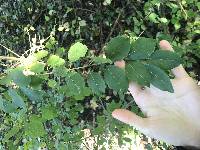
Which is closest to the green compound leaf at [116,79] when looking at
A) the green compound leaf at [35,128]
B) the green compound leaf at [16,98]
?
the green compound leaf at [16,98]

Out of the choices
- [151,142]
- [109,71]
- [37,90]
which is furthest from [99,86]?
[151,142]

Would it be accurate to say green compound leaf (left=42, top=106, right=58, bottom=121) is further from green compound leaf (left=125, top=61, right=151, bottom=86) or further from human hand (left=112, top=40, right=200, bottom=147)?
green compound leaf (left=125, top=61, right=151, bottom=86)

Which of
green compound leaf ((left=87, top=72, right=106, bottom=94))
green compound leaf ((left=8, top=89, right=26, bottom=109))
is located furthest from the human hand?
green compound leaf ((left=8, top=89, right=26, bottom=109))

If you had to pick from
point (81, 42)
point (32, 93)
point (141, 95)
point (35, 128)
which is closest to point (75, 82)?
point (32, 93)

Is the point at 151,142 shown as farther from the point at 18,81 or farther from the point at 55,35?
the point at 18,81

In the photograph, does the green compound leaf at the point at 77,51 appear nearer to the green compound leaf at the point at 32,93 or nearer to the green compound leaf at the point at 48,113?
the green compound leaf at the point at 32,93

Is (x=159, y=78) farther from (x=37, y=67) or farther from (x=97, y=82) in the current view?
(x=37, y=67)
